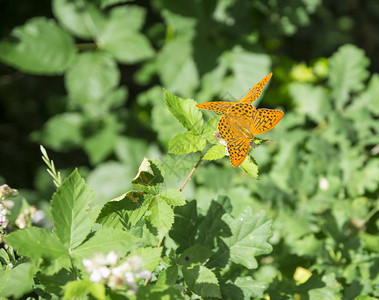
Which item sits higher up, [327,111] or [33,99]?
[327,111]

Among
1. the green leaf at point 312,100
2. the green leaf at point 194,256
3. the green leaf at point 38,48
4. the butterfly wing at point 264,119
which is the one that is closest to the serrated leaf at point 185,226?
the green leaf at point 194,256

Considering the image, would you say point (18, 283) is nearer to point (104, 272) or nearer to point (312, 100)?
point (104, 272)

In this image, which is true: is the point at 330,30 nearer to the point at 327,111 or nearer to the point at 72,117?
the point at 327,111

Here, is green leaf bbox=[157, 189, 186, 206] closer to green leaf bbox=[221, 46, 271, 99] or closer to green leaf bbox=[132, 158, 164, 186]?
green leaf bbox=[132, 158, 164, 186]

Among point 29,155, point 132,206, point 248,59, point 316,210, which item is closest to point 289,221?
point 316,210

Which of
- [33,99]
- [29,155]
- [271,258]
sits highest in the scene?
[271,258]

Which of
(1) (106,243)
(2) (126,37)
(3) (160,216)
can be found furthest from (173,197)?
(2) (126,37)
